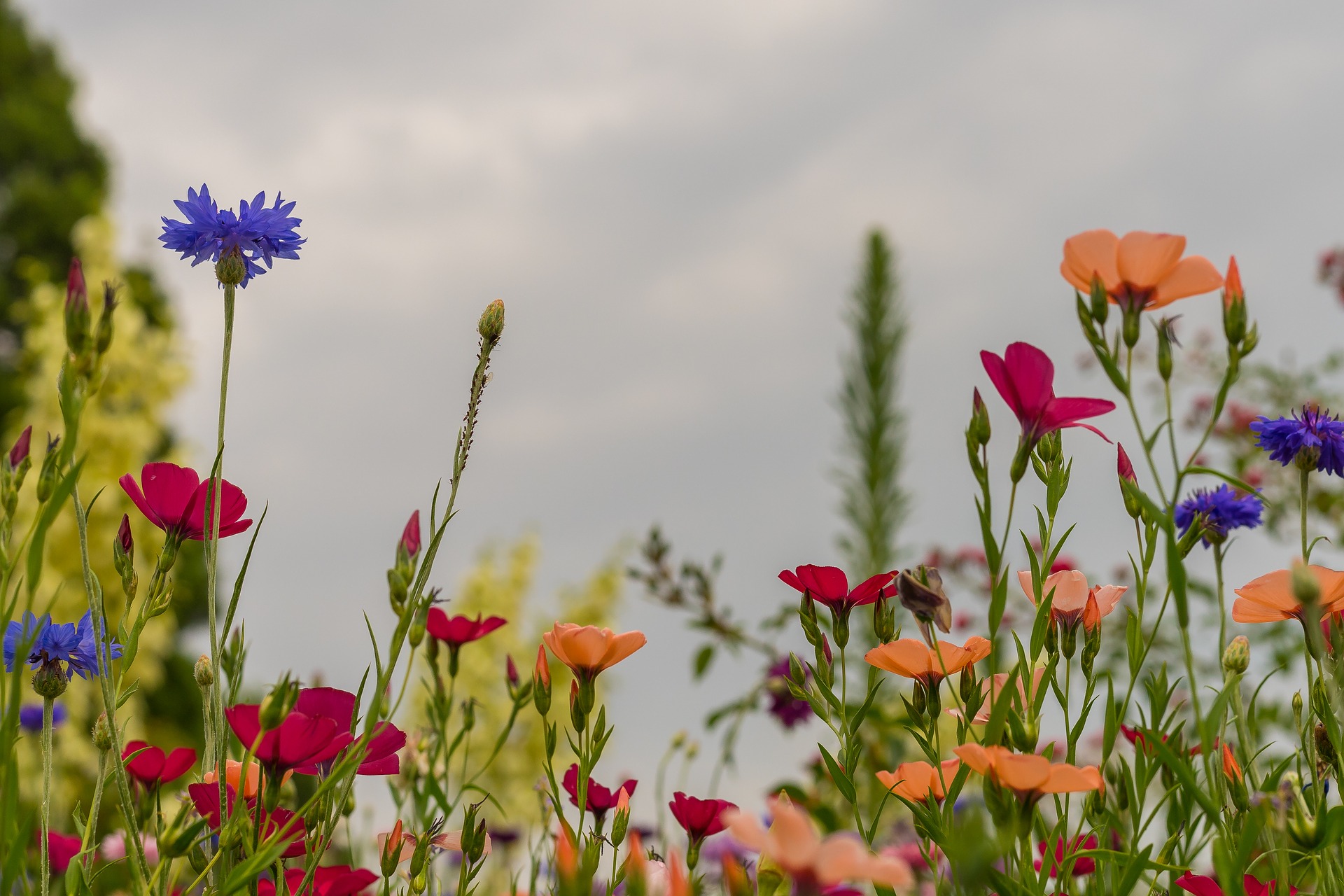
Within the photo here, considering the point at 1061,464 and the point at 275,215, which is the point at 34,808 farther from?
the point at 1061,464

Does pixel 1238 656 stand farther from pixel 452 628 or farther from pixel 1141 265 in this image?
pixel 452 628

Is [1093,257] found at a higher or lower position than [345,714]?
higher

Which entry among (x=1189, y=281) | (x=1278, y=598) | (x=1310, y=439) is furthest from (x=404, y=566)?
(x=1310, y=439)

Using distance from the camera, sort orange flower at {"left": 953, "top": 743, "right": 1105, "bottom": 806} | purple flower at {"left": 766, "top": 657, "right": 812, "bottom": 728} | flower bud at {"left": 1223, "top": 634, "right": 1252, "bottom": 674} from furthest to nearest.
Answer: purple flower at {"left": 766, "top": 657, "right": 812, "bottom": 728} < flower bud at {"left": 1223, "top": 634, "right": 1252, "bottom": 674} < orange flower at {"left": 953, "top": 743, "right": 1105, "bottom": 806}

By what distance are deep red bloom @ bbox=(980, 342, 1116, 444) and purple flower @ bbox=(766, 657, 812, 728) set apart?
4.28 ft

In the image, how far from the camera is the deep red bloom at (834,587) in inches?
32.5

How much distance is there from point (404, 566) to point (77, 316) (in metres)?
0.27

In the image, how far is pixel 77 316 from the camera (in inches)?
23.4

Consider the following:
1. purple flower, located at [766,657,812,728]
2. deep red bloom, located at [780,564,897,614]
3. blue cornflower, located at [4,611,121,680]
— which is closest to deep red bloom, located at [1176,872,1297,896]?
deep red bloom, located at [780,564,897,614]

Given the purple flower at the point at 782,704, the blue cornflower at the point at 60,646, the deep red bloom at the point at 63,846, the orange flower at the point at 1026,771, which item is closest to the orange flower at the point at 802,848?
the orange flower at the point at 1026,771

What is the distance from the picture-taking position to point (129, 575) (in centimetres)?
75

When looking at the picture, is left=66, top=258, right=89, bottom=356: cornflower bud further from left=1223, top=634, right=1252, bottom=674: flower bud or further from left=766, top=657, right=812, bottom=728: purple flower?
left=766, top=657, right=812, bottom=728: purple flower

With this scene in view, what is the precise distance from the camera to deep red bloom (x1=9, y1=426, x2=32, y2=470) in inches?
26.9

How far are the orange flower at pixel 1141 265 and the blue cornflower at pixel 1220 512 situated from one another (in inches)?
13.3
